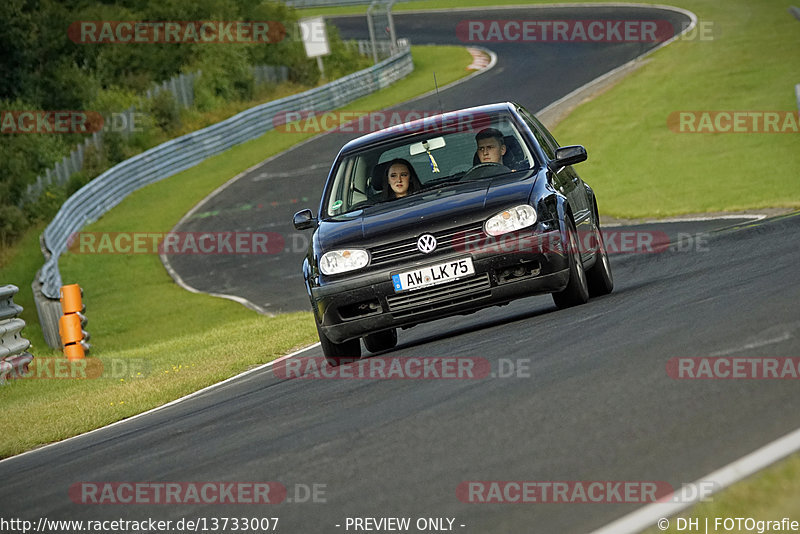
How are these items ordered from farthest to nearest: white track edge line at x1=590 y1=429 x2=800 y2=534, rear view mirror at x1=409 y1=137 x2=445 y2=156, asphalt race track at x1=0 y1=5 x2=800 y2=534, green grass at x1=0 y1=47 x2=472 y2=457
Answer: green grass at x1=0 y1=47 x2=472 y2=457 < rear view mirror at x1=409 y1=137 x2=445 y2=156 < asphalt race track at x1=0 y1=5 x2=800 y2=534 < white track edge line at x1=590 y1=429 x2=800 y2=534

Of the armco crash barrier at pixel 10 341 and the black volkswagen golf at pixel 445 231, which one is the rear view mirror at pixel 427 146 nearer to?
the black volkswagen golf at pixel 445 231

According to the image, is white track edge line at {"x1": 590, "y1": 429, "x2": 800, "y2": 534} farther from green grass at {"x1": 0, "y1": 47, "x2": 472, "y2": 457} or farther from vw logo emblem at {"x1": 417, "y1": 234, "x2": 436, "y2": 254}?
green grass at {"x1": 0, "y1": 47, "x2": 472, "y2": 457}

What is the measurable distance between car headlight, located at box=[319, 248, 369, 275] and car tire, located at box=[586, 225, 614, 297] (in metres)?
2.24

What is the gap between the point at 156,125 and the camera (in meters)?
43.8

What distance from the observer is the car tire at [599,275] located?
413 inches

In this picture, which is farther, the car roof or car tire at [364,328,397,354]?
car tire at [364,328,397,354]

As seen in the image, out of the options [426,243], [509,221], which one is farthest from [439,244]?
[509,221]

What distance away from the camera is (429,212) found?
9148 mm

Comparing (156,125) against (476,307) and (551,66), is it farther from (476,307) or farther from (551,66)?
(476,307)

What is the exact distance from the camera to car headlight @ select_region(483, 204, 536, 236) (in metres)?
8.95

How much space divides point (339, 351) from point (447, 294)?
122 centimetres

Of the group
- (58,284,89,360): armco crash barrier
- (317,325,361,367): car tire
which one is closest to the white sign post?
(58,284,89,360): armco crash barrier

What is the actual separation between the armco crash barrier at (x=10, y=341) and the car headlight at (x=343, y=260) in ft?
20.2

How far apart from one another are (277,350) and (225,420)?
509cm
